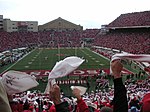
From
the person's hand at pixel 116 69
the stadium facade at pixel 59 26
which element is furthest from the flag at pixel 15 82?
the stadium facade at pixel 59 26

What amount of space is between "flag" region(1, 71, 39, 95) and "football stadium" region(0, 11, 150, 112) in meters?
0.03

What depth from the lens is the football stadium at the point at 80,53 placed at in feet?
45.4

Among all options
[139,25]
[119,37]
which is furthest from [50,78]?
[119,37]

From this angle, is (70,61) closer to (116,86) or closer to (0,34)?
(116,86)

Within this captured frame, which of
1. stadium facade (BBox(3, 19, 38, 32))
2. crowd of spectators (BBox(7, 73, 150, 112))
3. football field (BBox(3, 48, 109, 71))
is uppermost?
stadium facade (BBox(3, 19, 38, 32))

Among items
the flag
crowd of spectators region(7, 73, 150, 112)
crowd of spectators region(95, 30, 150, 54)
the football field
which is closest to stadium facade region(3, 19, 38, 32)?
crowd of spectators region(95, 30, 150, 54)

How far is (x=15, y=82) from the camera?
123 inches

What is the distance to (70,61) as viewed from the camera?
3.52 metres

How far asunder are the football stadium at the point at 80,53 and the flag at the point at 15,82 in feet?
0.10

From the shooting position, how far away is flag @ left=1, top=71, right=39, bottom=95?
9.86ft

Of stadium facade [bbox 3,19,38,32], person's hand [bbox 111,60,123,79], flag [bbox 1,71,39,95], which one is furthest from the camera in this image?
stadium facade [bbox 3,19,38,32]

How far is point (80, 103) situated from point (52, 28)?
81119mm

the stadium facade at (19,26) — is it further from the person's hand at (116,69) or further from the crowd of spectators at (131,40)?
the person's hand at (116,69)

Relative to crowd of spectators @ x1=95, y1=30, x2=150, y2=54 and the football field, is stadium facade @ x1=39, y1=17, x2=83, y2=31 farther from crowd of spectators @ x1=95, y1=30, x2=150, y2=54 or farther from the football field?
the football field
